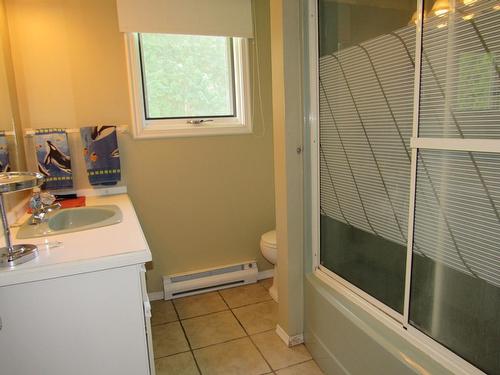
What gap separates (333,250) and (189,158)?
1299 millimetres

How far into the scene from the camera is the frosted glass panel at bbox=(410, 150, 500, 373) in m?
1.01

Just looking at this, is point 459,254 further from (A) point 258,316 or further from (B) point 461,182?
(A) point 258,316

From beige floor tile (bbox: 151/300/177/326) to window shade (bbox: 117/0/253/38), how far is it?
193 cm

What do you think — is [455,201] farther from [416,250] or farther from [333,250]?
[333,250]

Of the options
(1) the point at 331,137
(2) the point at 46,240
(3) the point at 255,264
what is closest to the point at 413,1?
(1) the point at 331,137

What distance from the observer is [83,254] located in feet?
4.06

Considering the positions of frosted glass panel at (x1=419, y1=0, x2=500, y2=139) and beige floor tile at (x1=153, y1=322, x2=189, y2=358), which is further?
beige floor tile at (x1=153, y1=322, x2=189, y2=358)

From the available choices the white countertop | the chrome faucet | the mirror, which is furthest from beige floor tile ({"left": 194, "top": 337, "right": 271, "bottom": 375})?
the mirror

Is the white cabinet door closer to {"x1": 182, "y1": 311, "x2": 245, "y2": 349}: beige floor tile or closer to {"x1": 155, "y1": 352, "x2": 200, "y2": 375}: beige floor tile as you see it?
{"x1": 155, "y1": 352, "x2": 200, "y2": 375}: beige floor tile

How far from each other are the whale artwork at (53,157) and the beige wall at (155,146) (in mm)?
123

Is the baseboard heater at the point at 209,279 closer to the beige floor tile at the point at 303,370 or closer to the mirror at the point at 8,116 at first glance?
the beige floor tile at the point at 303,370

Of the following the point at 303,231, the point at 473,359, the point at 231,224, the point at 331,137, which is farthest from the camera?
the point at 231,224

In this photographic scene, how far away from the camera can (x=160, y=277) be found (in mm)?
2646

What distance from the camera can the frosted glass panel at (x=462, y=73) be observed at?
0.95 m
